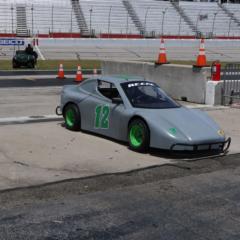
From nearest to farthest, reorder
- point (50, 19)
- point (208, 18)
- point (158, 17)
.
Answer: point (50, 19), point (158, 17), point (208, 18)

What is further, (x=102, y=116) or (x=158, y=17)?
(x=158, y=17)

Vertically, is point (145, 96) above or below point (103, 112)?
above

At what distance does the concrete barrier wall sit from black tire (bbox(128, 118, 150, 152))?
6.61m

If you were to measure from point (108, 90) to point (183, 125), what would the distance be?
6.32 feet

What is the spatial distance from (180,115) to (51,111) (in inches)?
212

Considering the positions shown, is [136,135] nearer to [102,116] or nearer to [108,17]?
[102,116]

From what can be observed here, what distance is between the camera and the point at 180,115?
894 cm

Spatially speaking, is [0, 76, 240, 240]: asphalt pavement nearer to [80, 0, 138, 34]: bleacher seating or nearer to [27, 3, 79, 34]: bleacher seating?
[27, 3, 79, 34]: bleacher seating

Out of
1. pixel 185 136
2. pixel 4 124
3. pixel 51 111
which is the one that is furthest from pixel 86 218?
pixel 51 111

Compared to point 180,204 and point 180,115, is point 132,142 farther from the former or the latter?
point 180,204

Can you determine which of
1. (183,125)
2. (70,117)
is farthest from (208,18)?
(183,125)

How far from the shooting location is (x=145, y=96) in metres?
9.41

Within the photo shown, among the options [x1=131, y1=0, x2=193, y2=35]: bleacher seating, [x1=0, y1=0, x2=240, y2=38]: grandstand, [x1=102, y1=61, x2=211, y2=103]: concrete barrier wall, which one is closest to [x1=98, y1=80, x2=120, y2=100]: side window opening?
[x1=102, y1=61, x2=211, y2=103]: concrete barrier wall

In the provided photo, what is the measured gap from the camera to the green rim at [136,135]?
28.6 ft
